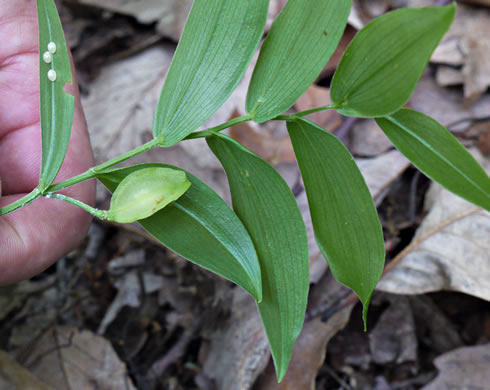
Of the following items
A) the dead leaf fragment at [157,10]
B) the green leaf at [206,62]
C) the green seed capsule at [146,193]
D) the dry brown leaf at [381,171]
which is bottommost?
the dry brown leaf at [381,171]

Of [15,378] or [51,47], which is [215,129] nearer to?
[51,47]

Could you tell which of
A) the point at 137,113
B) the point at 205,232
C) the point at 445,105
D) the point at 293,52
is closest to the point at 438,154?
the point at 293,52

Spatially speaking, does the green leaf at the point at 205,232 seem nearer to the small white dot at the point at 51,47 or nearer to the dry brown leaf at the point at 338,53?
the small white dot at the point at 51,47

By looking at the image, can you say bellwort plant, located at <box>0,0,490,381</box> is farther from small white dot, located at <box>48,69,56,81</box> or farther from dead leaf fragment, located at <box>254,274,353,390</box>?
dead leaf fragment, located at <box>254,274,353,390</box>

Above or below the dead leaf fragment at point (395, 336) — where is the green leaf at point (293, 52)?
above

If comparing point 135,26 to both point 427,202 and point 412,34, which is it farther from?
point 412,34

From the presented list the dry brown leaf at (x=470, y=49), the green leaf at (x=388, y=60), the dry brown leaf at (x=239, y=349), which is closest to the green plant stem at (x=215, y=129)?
the green leaf at (x=388, y=60)

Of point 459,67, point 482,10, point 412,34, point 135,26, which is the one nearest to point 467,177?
point 412,34
